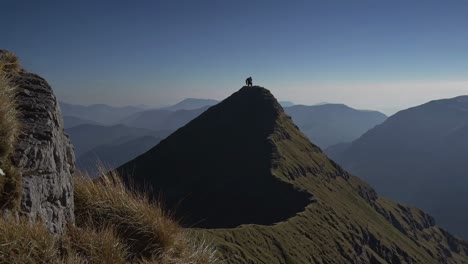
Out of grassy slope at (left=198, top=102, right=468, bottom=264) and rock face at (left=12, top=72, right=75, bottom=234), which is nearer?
rock face at (left=12, top=72, right=75, bottom=234)

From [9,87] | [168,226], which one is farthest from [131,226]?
[9,87]

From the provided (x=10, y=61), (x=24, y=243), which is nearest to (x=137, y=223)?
(x=24, y=243)

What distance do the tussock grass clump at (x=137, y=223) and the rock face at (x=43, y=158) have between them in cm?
59

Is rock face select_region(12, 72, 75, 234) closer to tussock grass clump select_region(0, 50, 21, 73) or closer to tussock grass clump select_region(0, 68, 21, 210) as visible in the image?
tussock grass clump select_region(0, 68, 21, 210)

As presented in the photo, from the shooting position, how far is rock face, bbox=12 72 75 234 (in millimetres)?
8602

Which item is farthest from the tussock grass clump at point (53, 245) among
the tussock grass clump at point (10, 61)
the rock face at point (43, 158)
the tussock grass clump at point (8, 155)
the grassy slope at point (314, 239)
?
the grassy slope at point (314, 239)

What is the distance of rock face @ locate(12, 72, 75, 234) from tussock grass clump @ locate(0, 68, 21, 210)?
307mm

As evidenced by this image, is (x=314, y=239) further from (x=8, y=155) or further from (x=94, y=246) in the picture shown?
(x=8, y=155)

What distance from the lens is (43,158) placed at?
933 centimetres

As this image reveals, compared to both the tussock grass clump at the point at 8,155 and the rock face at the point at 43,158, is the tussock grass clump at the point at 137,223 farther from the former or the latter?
the tussock grass clump at the point at 8,155

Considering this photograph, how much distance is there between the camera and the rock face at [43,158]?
28.2ft

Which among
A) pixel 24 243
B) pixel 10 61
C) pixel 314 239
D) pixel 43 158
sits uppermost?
pixel 10 61

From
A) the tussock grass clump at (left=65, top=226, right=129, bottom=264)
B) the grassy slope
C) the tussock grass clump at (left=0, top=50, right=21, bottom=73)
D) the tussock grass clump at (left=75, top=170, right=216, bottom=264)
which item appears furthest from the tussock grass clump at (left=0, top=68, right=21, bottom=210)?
the grassy slope

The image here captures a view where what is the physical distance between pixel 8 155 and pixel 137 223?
3366 mm
